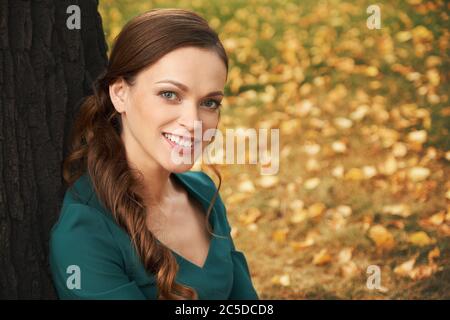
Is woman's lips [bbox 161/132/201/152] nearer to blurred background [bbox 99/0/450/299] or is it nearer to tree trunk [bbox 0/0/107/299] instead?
tree trunk [bbox 0/0/107/299]

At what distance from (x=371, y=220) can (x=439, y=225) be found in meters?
0.38

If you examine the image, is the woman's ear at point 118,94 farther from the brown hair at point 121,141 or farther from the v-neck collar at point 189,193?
the v-neck collar at point 189,193

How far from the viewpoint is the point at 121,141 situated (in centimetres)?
233

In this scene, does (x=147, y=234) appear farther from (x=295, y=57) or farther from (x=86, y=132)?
(x=295, y=57)

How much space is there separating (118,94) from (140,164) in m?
0.23

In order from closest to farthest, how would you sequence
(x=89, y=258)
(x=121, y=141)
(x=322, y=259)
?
(x=89, y=258)
(x=121, y=141)
(x=322, y=259)

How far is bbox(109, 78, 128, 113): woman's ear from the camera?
7.38 feet

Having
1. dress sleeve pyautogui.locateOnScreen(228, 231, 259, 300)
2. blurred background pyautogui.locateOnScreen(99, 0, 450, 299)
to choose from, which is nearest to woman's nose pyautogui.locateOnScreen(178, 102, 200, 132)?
dress sleeve pyautogui.locateOnScreen(228, 231, 259, 300)

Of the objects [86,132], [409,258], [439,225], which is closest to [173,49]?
[86,132]

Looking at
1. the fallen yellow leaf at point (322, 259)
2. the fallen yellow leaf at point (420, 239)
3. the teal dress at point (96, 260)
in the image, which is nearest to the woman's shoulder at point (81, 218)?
the teal dress at point (96, 260)

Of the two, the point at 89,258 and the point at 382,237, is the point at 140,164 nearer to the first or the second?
the point at 89,258

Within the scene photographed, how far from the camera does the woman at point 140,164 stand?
2.10 m

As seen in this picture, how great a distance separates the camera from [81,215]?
212 centimetres

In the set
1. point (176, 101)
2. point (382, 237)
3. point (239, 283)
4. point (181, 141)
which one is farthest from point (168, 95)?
point (382, 237)
